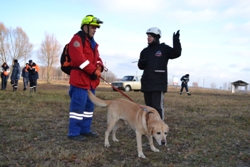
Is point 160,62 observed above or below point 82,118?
above

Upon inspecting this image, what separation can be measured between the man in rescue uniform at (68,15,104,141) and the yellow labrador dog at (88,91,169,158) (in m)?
0.23

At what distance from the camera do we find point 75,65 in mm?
4762

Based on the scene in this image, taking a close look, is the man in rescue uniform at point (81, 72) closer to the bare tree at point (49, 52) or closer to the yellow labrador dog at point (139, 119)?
the yellow labrador dog at point (139, 119)

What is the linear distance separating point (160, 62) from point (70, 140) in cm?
234

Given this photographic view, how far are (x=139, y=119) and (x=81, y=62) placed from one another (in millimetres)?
1442

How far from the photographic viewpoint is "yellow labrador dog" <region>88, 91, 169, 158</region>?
4141mm

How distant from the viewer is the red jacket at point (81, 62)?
4684mm

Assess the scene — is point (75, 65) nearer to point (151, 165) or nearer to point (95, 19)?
point (95, 19)

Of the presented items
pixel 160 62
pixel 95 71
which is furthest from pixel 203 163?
pixel 95 71

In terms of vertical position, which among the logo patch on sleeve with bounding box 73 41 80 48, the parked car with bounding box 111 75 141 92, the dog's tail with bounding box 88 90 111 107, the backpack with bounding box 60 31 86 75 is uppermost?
the logo patch on sleeve with bounding box 73 41 80 48

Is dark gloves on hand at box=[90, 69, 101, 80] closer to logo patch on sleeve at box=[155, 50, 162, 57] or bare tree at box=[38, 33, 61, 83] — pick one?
logo patch on sleeve at box=[155, 50, 162, 57]

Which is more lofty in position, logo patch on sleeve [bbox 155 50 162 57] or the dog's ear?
logo patch on sleeve [bbox 155 50 162 57]

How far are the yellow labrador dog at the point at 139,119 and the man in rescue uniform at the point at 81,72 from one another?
23 centimetres

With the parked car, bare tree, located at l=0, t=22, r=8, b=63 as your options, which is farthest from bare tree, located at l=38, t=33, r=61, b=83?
the parked car
